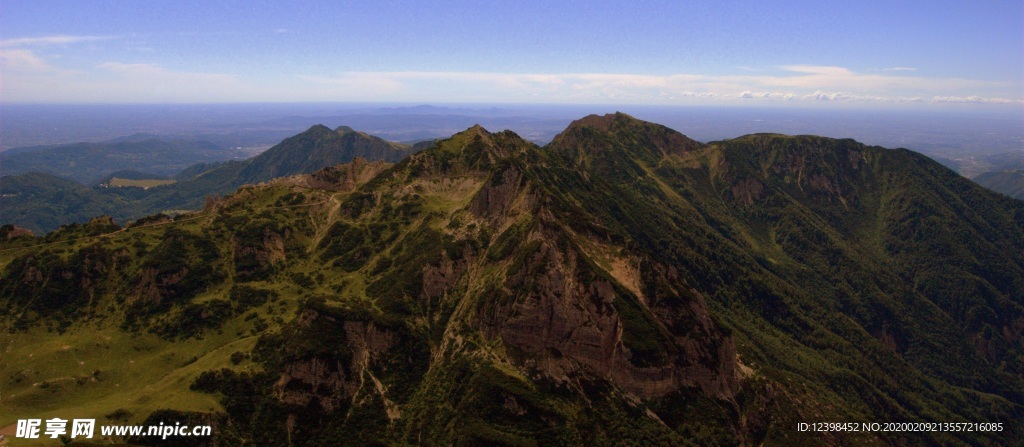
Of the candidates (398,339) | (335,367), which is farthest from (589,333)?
(335,367)

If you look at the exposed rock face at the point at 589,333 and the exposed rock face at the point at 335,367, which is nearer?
the exposed rock face at the point at 335,367

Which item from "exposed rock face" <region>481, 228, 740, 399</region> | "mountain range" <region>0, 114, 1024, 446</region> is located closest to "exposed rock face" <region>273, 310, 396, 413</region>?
"mountain range" <region>0, 114, 1024, 446</region>

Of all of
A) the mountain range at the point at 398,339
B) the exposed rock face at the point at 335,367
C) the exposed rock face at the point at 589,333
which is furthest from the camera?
the exposed rock face at the point at 589,333

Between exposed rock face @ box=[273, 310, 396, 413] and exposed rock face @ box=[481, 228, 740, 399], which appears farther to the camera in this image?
A: exposed rock face @ box=[481, 228, 740, 399]

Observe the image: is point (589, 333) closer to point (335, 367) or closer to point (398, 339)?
point (398, 339)

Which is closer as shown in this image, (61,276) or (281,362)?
(281,362)

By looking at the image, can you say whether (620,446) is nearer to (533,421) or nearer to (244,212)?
(533,421)

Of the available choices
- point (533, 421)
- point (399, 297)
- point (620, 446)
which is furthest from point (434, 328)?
point (620, 446)

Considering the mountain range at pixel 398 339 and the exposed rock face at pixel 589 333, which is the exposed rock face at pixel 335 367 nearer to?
the mountain range at pixel 398 339

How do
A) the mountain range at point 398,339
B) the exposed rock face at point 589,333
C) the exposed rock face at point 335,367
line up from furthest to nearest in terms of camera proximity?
the exposed rock face at point 589,333 → the exposed rock face at point 335,367 → the mountain range at point 398,339

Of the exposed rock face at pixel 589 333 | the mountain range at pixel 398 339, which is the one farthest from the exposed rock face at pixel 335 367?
the exposed rock face at pixel 589 333

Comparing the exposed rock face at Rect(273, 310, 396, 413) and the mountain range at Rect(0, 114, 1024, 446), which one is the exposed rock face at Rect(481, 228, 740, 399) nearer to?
the mountain range at Rect(0, 114, 1024, 446)
